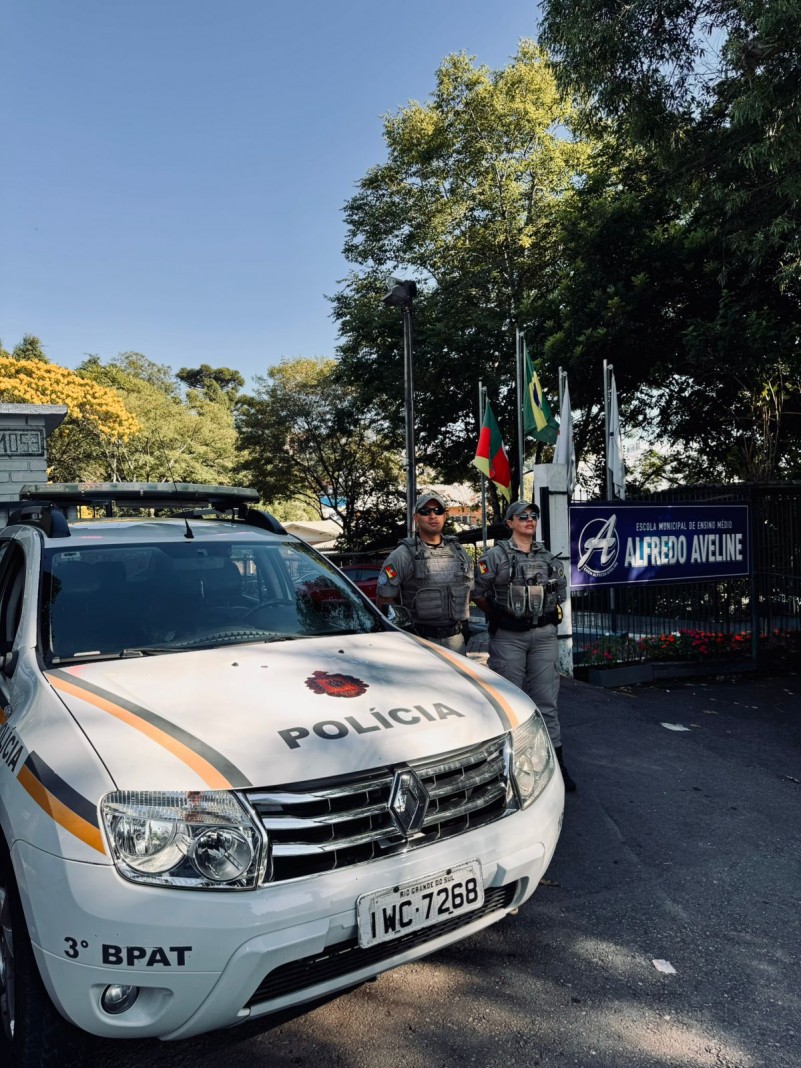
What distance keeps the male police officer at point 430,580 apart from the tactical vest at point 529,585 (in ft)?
0.96

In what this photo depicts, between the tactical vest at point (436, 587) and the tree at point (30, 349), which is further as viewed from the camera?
the tree at point (30, 349)

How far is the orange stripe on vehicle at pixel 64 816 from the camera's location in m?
1.95

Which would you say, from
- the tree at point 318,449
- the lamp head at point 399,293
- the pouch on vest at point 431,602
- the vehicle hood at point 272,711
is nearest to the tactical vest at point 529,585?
the pouch on vest at point 431,602

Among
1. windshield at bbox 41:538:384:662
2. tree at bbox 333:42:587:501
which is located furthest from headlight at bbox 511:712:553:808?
tree at bbox 333:42:587:501

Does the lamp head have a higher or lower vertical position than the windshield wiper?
higher

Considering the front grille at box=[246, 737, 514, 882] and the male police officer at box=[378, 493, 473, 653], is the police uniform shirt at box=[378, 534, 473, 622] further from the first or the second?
the front grille at box=[246, 737, 514, 882]

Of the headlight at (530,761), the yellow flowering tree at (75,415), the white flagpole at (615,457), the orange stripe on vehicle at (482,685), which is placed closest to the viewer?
the headlight at (530,761)

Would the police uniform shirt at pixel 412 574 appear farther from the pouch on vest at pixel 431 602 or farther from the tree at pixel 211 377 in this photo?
the tree at pixel 211 377

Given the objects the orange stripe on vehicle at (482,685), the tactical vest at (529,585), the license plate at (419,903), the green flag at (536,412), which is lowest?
the license plate at (419,903)

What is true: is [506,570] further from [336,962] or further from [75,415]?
[75,415]

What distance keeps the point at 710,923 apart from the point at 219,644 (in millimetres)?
2365

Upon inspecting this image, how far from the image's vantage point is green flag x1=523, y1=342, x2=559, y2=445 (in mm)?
10930

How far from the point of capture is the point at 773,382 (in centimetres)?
1430

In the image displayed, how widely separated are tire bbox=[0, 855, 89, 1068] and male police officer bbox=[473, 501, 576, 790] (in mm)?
2955
